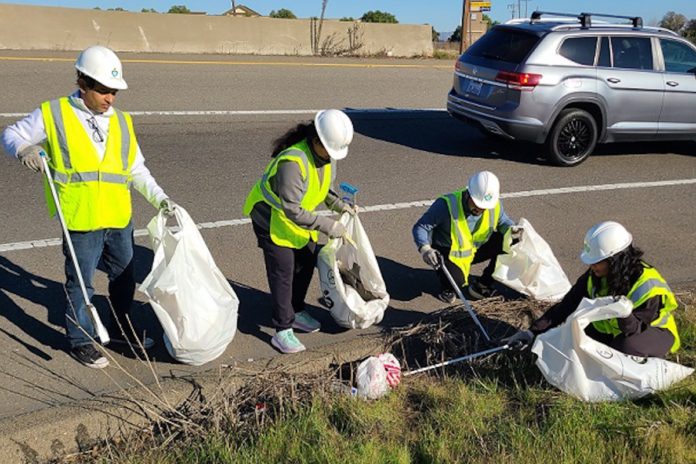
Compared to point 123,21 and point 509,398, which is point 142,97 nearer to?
point 123,21

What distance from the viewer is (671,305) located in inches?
162

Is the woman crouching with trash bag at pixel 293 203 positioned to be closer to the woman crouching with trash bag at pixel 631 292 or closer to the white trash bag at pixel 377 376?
the white trash bag at pixel 377 376

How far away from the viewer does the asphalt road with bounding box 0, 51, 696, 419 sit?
15.2 feet

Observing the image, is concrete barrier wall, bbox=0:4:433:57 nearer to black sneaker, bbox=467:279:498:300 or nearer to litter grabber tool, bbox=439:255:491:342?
black sneaker, bbox=467:279:498:300

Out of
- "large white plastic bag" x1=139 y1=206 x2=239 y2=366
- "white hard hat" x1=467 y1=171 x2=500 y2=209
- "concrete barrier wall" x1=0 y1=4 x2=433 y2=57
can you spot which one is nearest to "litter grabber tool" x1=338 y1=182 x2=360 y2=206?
"white hard hat" x1=467 y1=171 x2=500 y2=209

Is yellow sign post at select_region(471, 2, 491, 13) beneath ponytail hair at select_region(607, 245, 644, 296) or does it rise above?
above

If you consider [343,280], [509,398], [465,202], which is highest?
[465,202]

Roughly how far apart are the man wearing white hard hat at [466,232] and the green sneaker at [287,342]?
40.8 inches

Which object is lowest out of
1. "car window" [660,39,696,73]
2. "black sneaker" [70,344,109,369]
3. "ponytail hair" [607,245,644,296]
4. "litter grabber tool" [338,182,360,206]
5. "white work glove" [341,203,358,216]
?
"black sneaker" [70,344,109,369]

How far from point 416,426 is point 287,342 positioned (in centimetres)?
108

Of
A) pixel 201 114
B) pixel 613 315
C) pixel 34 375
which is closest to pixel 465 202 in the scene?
pixel 613 315

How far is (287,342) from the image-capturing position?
4.51m

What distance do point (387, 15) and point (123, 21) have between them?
132ft

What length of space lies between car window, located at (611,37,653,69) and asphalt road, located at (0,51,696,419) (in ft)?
4.07
